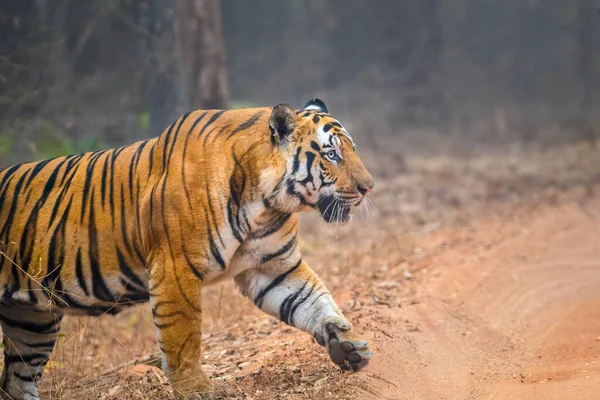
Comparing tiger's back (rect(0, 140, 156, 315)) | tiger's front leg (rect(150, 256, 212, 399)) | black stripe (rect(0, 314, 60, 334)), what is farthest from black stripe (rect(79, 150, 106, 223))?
black stripe (rect(0, 314, 60, 334))

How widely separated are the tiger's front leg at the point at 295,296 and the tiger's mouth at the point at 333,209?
0.38 metres

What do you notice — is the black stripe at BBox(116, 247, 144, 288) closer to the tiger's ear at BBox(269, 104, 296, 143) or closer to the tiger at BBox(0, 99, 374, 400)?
the tiger at BBox(0, 99, 374, 400)

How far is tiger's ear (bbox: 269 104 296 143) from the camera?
3.85m

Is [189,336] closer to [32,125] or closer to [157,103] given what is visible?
[32,125]

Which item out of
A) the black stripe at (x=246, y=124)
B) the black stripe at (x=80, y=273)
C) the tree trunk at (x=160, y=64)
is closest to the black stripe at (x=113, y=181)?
the black stripe at (x=80, y=273)

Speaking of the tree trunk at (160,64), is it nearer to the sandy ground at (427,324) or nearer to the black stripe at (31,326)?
the sandy ground at (427,324)

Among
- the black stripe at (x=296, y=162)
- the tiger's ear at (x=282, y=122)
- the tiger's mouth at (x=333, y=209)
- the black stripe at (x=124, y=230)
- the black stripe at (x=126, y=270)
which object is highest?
the tiger's ear at (x=282, y=122)

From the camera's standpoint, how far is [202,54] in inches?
324

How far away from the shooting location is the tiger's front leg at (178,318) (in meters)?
3.77

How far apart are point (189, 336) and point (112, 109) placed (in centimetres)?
911

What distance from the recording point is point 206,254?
12.4 ft

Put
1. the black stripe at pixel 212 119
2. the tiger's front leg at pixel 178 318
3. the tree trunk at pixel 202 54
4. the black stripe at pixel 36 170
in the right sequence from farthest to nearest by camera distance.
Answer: the tree trunk at pixel 202 54 < the black stripe at pixel 36 170 < the black stripe at pixel 212 119 < the tiger's front leg at pixel 178 318

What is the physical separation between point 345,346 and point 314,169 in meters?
0.90

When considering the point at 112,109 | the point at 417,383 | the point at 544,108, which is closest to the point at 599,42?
the point at 544,108
